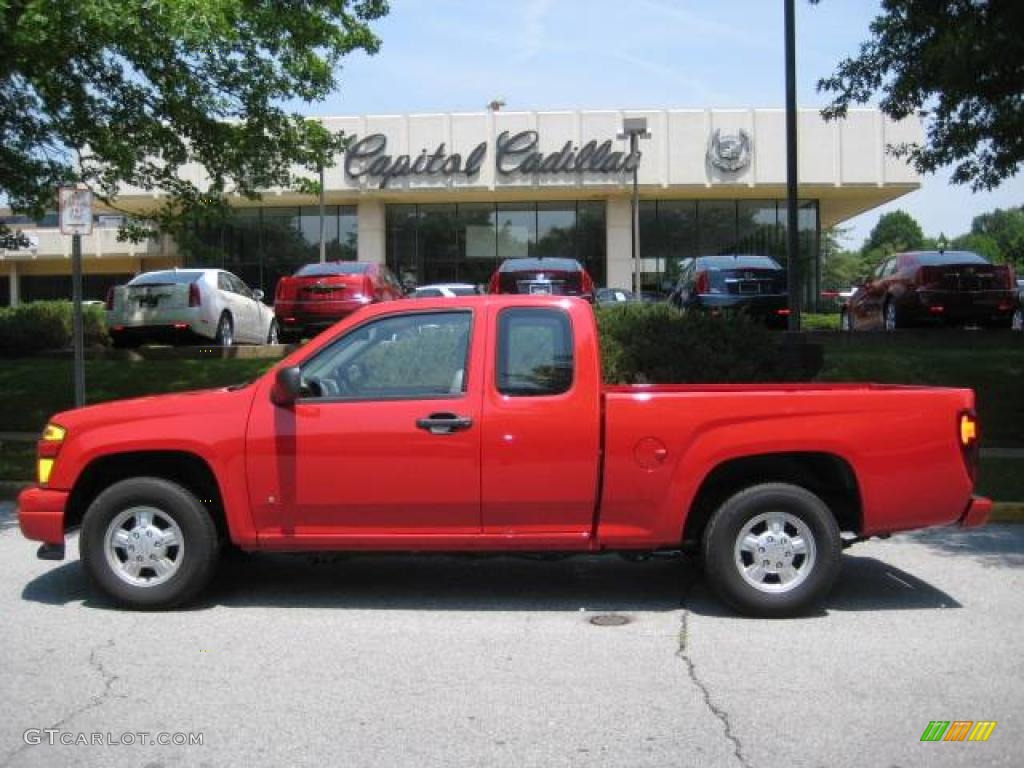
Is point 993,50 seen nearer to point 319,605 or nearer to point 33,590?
point 319,605

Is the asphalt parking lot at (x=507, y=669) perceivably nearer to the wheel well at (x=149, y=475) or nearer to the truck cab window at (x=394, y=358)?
the wheel well at (x=149, y=475)

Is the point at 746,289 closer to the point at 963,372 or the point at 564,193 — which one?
the point at 963,372

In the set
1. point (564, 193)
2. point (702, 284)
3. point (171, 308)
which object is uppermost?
point (564, 193)

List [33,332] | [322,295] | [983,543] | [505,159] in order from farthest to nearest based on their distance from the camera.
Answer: [505,159] < [33,332] < [322,295] < [983,543]

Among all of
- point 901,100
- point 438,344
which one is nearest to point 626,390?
point 438,344

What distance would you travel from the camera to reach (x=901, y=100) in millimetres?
14344

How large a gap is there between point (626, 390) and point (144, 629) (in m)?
3.05

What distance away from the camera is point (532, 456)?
587cm

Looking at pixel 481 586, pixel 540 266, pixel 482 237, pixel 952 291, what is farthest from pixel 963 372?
pixel 482 237

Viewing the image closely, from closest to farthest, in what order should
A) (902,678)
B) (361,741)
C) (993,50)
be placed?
(361,741) < (902,678) < (993,50)

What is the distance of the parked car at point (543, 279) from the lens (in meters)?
17.5

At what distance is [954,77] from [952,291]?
5.89 metres

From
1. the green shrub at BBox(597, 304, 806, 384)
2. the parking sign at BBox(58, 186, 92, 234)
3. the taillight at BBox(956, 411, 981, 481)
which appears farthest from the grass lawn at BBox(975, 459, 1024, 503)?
the parking sign at BBox(58, 186, 92, 234)

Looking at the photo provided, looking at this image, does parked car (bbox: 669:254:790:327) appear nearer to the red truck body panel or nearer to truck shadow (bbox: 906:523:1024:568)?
truck shadow (bbox: 906:523:1024:568)
